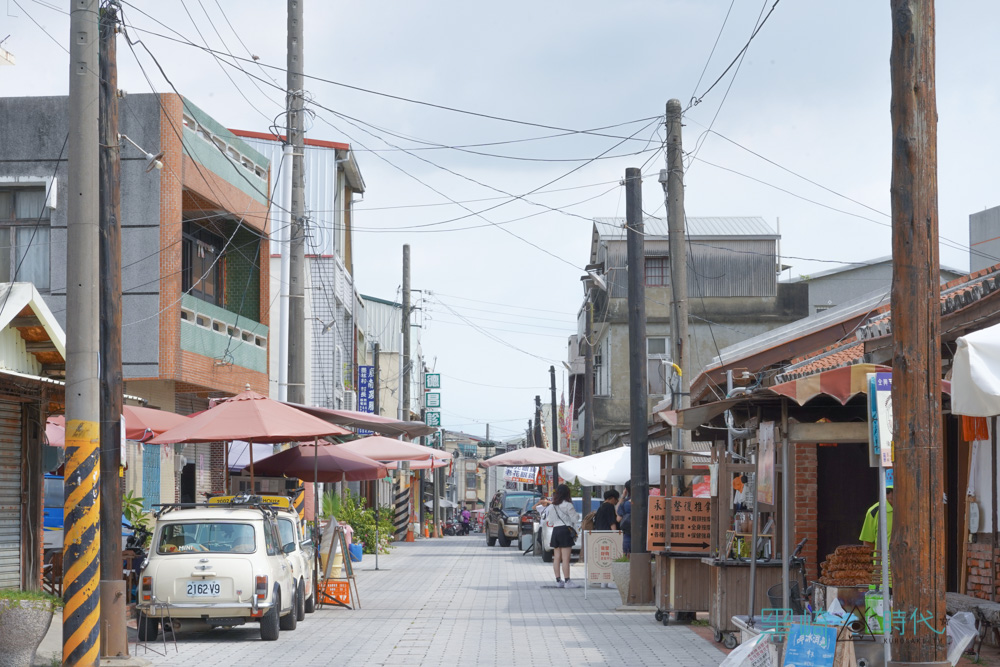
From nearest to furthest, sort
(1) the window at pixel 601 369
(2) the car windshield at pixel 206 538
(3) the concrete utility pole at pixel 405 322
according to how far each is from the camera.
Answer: (2) the car windshield at pixel 206 538 < (1) the window at pixel 601 369 < (3) the concrete utility pole at pixel 405 322

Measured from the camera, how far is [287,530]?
1669cm

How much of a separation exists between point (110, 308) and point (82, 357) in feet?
4.66

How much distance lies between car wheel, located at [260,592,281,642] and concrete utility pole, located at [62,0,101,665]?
3.06m

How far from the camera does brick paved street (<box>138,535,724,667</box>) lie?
13.0m

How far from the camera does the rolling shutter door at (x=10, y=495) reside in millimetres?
15461

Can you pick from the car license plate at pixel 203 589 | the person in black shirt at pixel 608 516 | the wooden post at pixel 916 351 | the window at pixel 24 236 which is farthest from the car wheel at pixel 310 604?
the wooden post at pixel 916 351

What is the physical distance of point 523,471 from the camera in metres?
55.7

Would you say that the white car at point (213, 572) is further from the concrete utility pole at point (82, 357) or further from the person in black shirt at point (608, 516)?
the person in black shirt at point (608, 516)

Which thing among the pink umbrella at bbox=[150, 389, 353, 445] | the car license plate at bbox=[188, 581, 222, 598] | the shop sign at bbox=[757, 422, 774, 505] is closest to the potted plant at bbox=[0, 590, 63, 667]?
the car license plate at bbox=[188, 581, 222, 598]

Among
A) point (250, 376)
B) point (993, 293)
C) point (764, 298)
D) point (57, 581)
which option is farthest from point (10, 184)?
point (764, 298)

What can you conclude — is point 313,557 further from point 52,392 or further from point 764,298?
point 764,298

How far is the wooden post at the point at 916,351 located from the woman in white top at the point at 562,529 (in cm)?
1524

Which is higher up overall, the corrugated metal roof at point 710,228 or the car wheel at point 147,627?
the corrugated metal roof at point 710,228

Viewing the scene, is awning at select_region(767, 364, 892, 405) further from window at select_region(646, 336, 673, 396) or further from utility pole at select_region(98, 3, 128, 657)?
window at select_region(646, 336, 673, 396)
